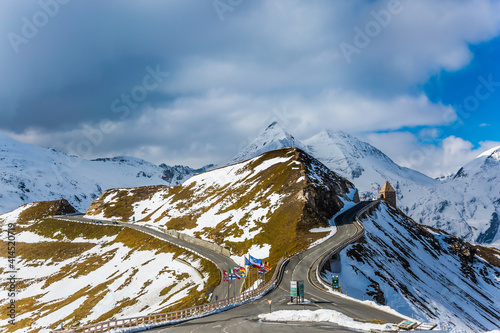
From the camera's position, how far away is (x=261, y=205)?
11500 cm

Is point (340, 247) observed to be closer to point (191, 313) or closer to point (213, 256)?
point (213, 256)

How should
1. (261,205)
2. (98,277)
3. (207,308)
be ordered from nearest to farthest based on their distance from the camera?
→ 1. (207,308)
2. (98,277)
3. (261,205)

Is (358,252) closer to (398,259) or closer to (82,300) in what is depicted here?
(398,259)

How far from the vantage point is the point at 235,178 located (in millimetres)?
164625

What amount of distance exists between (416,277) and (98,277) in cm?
9889

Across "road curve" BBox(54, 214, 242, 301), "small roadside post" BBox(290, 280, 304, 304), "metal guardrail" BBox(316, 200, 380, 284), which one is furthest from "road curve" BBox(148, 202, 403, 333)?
"road curve" BBox(54, 214, 242, 301)

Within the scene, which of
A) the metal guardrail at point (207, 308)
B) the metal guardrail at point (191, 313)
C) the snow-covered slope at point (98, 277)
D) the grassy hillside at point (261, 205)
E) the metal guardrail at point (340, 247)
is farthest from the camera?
the grassy hillside at point (261, 205)

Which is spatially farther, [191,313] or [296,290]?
[296,290]

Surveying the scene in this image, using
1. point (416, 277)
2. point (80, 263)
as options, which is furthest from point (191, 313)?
point (80, 263)

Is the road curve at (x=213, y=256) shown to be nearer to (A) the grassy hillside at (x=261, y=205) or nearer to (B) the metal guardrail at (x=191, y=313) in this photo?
(A) the grassy hillside at (x=261, y=205)

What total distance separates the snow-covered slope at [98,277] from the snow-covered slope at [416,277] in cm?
3208

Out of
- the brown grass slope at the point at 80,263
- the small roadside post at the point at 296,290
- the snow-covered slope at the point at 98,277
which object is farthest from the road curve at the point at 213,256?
the small roadside post at the point at 296,290

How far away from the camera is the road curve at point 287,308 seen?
3184 centimetres

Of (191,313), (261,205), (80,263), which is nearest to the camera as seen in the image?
(191,313)
